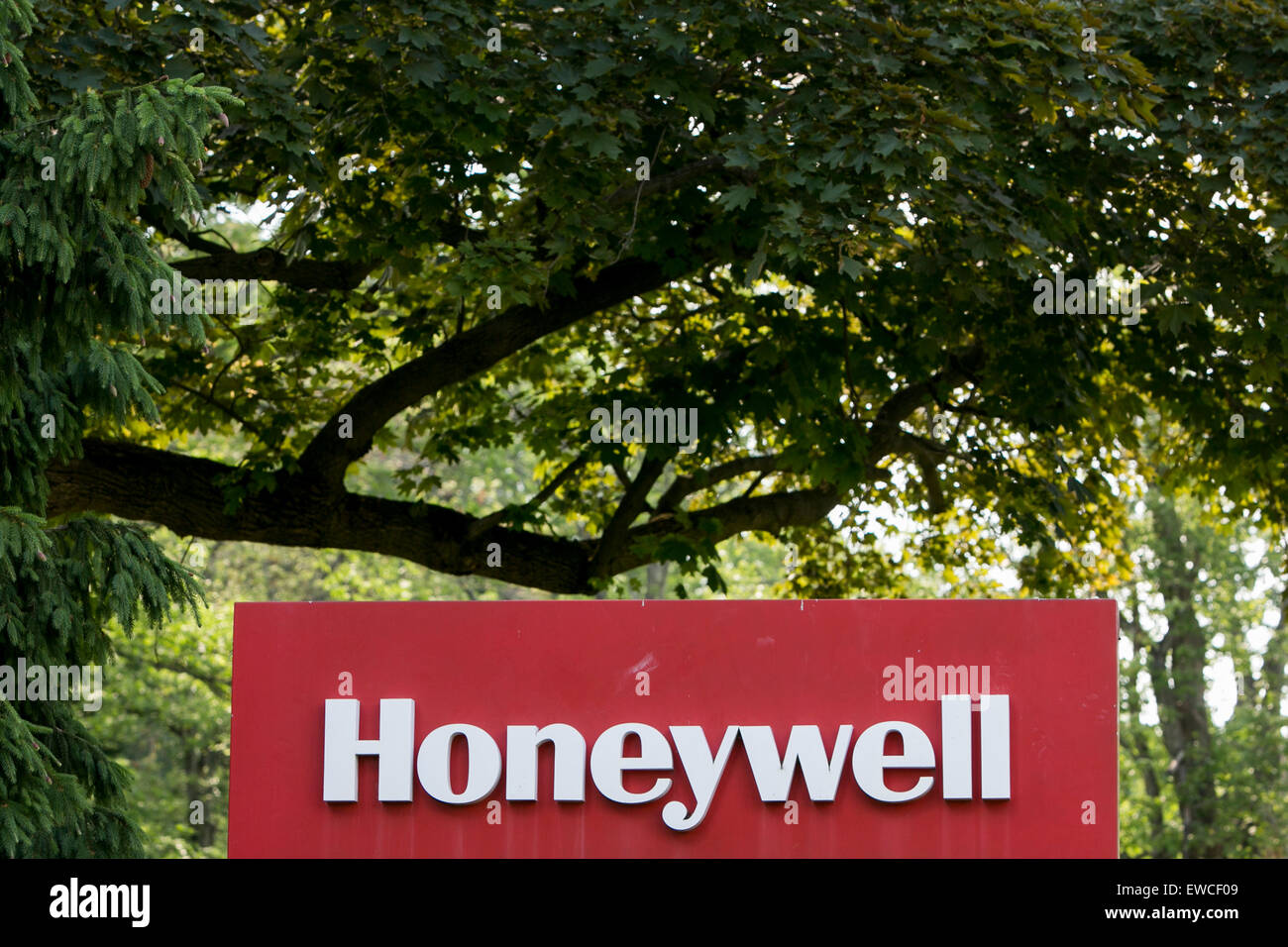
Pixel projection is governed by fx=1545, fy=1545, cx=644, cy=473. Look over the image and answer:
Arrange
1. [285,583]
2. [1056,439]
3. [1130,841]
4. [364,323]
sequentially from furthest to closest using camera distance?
[285,583]
[1130,841]
[1056,439]
[364,323]

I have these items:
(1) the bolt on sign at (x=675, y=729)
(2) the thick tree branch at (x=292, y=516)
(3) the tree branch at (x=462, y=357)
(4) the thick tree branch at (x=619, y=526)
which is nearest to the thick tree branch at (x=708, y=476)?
(4) the thick tree branch at (x=619, y=526)

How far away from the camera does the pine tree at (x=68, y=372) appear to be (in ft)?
18.0

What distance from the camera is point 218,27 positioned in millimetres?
8930

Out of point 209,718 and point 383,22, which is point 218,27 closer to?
point 383,22

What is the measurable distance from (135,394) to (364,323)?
22.5 ft

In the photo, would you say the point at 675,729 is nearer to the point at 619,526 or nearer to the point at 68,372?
the point at 68,372

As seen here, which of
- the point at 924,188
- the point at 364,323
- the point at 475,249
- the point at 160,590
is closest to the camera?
the point at 160,590

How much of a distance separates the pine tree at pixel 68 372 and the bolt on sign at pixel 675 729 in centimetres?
73

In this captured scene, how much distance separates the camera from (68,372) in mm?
6301

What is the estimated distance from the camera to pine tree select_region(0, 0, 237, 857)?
18.0 ft

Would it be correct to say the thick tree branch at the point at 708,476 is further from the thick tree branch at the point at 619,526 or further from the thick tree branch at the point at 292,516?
the thick tree branch at the point at 292,516

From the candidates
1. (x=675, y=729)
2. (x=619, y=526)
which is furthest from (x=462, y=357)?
(x=675, y=729)

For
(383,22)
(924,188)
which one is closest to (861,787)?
(924,188)

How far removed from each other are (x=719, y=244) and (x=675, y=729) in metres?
5.34
